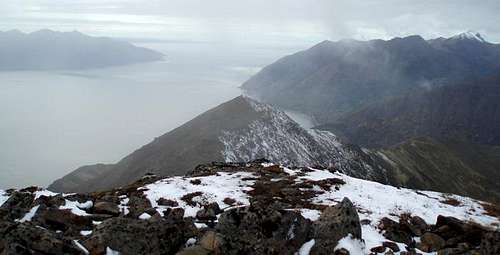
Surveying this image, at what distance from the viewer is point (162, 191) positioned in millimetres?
33625

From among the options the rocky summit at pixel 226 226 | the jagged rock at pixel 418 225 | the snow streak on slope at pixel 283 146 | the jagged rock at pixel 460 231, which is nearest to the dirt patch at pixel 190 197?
the rocky summit at pixel 226 226

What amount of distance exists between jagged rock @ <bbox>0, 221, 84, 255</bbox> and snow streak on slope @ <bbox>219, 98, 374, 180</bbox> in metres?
122

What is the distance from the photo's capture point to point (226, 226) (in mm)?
19984

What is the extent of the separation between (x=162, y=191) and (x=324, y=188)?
49.7 feet

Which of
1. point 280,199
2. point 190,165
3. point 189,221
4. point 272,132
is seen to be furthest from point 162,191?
point 272,132

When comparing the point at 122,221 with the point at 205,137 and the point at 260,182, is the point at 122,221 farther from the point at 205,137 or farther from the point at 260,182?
the point at 205,137

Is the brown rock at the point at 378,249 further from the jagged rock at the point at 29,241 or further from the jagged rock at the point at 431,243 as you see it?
the jagged rock at the point at 29,241

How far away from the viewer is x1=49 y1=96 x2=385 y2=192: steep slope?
14462 cm

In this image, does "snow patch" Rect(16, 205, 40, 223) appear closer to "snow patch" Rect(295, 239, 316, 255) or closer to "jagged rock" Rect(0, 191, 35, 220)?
"jagged rock" Rect(0, 191, 35, 220)

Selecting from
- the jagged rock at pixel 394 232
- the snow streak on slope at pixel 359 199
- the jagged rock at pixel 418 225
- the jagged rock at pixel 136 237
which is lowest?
the snow streak on slope at pixel 359 199

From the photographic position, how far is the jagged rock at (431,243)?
76.6 ft

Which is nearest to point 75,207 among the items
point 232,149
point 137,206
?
point 137,206

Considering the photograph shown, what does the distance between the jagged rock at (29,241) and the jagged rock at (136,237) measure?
162 centimetres

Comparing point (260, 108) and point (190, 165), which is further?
point (260, 108)
